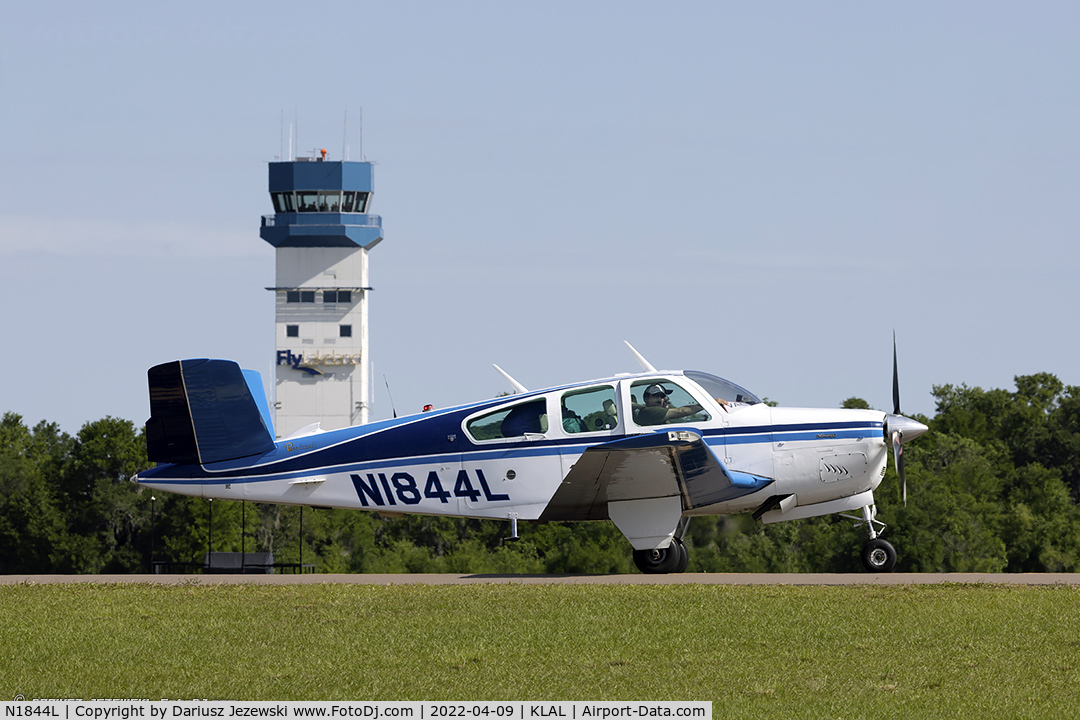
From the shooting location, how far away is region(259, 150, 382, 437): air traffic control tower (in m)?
103

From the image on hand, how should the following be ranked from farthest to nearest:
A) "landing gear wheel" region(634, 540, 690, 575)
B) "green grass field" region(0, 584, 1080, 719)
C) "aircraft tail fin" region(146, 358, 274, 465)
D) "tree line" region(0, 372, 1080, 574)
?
"tree line" region(0, 372, 1080, 574) < "aircraft tail fin" region(146, 358, 274, 465) < "landing gear wheel" region(634, 540, 690, 575) < "green grass field" region(0, 584, 1080, 719)

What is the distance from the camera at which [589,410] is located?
1672 cm

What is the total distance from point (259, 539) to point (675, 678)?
51.2 meters

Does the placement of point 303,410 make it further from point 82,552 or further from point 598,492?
point 598,492

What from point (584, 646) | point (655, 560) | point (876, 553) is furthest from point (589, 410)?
point (584, 646)

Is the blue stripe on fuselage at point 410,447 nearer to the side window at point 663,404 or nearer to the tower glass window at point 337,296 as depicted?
the side window at point 663,404

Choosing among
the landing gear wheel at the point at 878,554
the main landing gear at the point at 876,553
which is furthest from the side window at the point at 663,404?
the landing gear wheel at the point at 878,554

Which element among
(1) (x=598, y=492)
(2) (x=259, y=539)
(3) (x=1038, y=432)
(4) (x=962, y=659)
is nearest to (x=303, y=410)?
(2) (x=259, y=539)

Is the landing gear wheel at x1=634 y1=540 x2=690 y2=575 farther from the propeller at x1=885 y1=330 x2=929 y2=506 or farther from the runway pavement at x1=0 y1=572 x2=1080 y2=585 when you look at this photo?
the propeller at x1=885 y1=330 x2=929 y2=506

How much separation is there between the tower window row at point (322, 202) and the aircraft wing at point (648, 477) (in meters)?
89.3

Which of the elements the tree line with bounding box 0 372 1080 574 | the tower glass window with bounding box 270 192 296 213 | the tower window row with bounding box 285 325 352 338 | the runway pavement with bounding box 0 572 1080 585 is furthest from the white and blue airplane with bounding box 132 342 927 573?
the tower glass window with bounding box 270 192 296 213

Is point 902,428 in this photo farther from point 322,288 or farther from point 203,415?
point 322,288

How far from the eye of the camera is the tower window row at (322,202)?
10419 cm

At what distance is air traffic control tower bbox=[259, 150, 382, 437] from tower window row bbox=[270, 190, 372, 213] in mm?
71
